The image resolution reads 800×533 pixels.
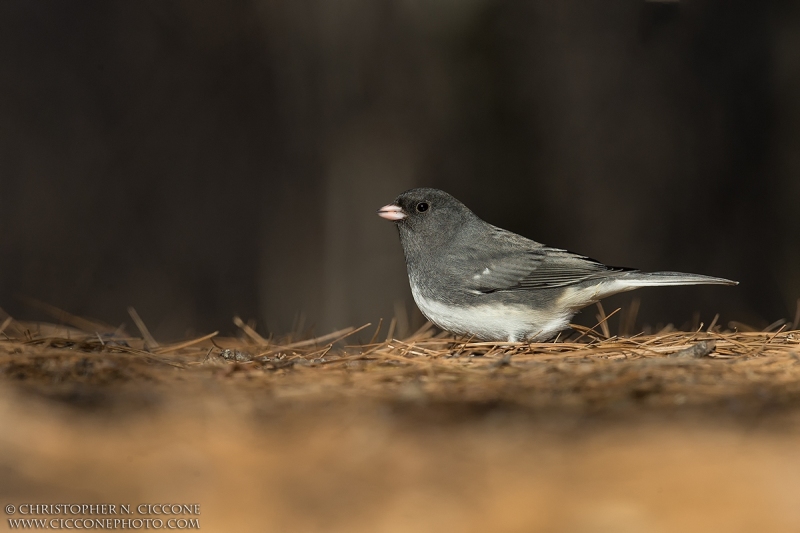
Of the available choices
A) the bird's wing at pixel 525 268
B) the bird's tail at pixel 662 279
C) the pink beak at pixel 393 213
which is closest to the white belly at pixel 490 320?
the bird's wing at pixel 525 268

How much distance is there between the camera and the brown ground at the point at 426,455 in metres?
1.13

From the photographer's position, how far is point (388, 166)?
5.31m

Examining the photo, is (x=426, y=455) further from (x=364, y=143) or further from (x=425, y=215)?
(x=364, y=143)

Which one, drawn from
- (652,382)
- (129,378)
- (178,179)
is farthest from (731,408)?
(178,179)

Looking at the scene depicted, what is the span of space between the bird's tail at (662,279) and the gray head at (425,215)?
809mm

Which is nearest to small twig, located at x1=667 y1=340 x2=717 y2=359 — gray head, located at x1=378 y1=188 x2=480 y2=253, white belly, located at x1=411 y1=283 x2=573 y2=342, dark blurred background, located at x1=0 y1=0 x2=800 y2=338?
white belly, located at x1=411 y1=283 x2=573 y2=342

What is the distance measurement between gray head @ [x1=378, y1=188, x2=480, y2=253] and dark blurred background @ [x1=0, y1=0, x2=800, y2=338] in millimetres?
2128

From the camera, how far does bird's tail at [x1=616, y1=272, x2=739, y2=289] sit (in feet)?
8.02

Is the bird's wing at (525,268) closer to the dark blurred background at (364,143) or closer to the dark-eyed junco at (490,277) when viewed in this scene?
the dark-eyed junco at (490,277)

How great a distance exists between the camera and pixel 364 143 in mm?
5316

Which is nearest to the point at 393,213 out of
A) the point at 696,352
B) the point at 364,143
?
the point at 696,352

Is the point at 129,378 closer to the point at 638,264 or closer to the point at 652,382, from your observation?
the point at 652,382

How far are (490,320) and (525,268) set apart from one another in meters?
0.37

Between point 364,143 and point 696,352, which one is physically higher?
point 364,143
